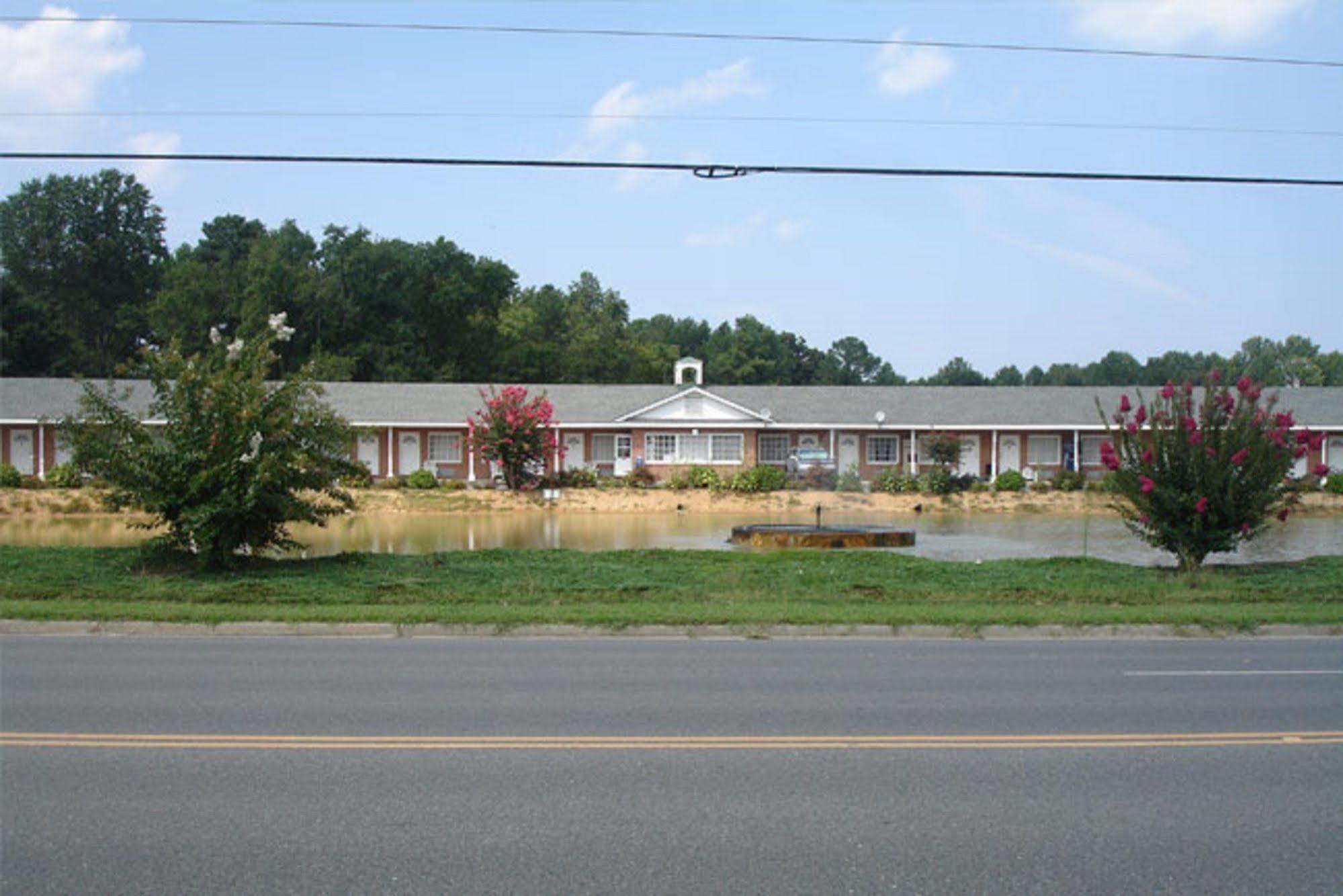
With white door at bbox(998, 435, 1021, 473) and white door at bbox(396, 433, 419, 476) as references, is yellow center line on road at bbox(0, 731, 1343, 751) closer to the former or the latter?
white door at bbox(396, 433, 419, 476)

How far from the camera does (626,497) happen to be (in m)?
41.9

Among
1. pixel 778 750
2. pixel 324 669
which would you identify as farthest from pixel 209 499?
pixel 778 750

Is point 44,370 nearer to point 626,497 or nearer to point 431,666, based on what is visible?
point 626,497

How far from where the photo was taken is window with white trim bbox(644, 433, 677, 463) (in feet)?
161

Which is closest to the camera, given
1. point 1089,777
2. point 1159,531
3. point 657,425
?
point 1089,777

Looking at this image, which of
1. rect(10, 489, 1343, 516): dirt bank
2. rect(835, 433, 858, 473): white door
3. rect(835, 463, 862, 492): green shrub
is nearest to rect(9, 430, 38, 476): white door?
rect(10, 489, 1343, 516): dirt bank

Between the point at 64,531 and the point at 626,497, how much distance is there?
17.9 meters

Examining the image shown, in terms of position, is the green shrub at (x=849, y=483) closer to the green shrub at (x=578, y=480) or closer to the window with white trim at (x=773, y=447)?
the window with white trim at (x=773, y=447)

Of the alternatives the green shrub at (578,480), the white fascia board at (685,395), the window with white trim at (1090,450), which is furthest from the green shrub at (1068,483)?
the green shrub at (578,480)

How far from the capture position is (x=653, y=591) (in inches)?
665

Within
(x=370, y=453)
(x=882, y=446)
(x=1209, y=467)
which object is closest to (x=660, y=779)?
(x=1209, y=467)

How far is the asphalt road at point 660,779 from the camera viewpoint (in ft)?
19.0

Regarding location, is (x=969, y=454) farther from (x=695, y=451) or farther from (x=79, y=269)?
(x=79, y=269)

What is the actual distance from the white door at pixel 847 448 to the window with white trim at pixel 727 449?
4.40 m
